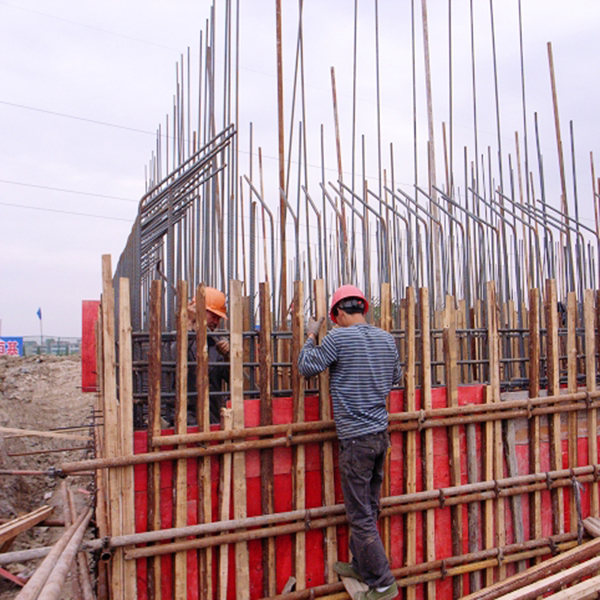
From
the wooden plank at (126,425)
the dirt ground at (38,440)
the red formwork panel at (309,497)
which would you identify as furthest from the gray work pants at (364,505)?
the dirt ground at (38,440)

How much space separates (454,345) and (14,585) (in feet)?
17.0

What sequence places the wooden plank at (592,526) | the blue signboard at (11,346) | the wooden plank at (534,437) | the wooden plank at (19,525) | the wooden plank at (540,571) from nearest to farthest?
the wooden plank at (540,571) → the wooden plank at (534,437) → the wooden plank at (592,526) → the wooden plank at (19,525) → the blue signboard at (11,346)

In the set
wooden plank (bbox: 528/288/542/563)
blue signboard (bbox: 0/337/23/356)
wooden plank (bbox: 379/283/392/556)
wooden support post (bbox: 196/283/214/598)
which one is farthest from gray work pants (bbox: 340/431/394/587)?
blue signboard (bbox: 0/337/23/356)

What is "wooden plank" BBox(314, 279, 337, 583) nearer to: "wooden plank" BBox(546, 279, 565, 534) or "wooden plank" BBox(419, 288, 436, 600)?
→ "wooden plank" BBox(419, 288, 436, 600)

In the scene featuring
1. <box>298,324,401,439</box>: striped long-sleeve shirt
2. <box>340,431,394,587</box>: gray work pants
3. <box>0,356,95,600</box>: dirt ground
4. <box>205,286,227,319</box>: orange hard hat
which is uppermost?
<box>205,286,227,319</box>: orange hard hat

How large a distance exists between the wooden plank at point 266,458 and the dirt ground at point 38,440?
295 cm

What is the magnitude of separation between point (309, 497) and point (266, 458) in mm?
475

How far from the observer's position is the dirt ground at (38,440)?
675 centimetres

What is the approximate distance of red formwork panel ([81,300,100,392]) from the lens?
7.41 metres

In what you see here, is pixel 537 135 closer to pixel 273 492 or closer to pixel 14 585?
pixel 273 492

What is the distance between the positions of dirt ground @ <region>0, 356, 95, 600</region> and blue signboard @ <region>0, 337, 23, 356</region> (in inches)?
386

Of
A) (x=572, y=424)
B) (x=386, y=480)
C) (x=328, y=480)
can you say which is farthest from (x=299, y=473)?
(x=572, y=424)

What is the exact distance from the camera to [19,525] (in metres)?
5.41

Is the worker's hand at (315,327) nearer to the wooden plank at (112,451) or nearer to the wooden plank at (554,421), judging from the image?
the wooden plank at (112,451)
